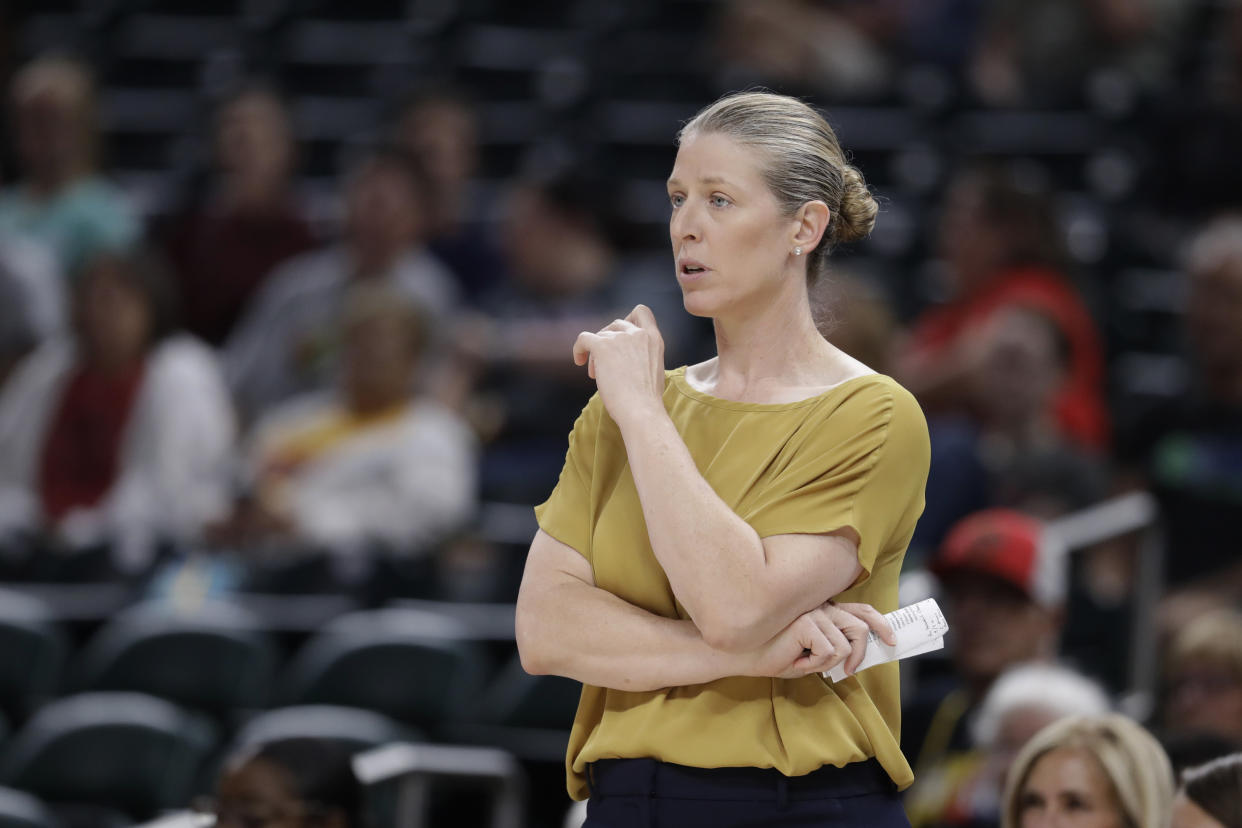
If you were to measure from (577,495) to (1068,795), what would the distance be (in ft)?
4.06

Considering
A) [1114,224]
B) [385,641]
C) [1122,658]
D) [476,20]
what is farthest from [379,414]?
[476,20]

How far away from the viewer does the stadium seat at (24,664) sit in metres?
5.19

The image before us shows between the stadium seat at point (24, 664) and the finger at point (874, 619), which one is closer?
the finger at point (874, 619)

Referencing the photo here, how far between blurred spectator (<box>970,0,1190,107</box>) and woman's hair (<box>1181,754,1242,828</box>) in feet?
19.5

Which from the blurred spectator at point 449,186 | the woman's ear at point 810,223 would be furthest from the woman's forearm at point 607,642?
the blurred spectator at point 449,186

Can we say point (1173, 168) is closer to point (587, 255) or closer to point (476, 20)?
point (587, 255)

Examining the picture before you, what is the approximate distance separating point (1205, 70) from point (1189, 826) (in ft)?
20.6

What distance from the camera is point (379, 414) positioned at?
231 inches

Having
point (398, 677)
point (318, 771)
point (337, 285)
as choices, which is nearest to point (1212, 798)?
point (318, 771)

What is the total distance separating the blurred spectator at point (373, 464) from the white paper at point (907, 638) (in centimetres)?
389

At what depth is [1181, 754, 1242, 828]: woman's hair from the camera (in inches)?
98.8

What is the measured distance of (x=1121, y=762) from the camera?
2869 millimetres

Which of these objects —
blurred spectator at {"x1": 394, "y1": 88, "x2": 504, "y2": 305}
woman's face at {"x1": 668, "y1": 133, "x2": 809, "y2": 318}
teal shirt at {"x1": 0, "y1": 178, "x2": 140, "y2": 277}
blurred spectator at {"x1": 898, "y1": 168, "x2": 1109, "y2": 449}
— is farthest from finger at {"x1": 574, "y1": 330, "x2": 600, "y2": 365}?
teal shirt at {"x1": 0, "y1": 178, "x2": 140, "y2": 277}

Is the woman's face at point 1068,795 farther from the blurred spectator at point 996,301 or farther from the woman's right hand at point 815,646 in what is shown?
the blurred spectator at point 996,301
